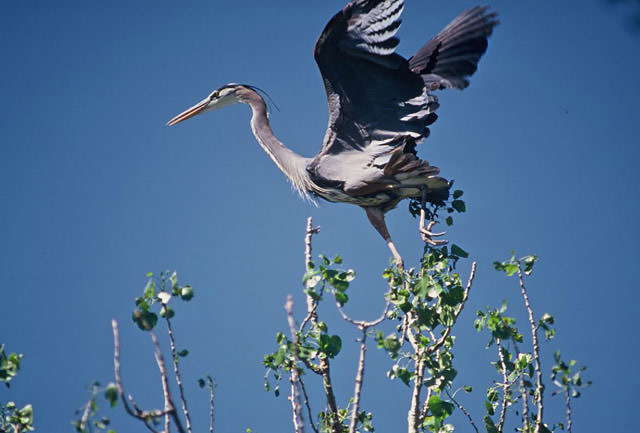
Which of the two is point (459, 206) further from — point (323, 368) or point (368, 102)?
point (323, 368)

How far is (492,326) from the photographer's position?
373cm

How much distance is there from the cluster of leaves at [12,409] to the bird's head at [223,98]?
3853mm

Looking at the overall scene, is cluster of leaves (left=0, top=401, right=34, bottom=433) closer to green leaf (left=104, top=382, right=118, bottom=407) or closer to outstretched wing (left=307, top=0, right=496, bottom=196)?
green leaf (left=104, top=382, right=118, bottom=407)

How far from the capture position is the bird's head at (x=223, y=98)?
7.00 meters

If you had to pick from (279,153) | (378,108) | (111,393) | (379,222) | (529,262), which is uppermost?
(279,153)

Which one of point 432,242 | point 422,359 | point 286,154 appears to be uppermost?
point 286,154

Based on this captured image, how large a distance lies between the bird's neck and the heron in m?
0.01

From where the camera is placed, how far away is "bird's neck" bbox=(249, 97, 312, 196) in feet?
20.1

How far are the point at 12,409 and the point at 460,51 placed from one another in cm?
450

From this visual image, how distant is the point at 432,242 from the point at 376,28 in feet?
5.11

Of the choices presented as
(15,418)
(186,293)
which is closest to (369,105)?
(186,293)

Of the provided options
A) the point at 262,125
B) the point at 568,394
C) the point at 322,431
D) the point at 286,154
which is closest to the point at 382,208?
the point at 286,154

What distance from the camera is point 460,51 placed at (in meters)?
6.35

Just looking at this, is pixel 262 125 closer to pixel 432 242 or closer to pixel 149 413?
pixel 432 242
